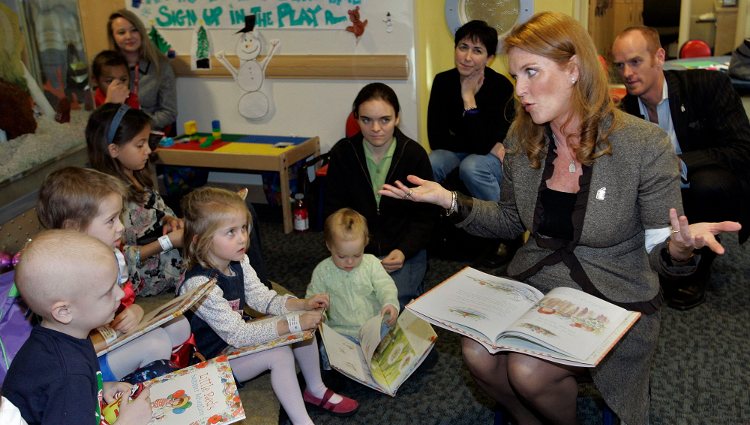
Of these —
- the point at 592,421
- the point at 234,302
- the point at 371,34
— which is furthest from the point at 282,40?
the point at 592,421

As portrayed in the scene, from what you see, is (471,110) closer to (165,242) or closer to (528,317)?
(165,242)

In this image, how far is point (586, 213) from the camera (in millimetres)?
1871

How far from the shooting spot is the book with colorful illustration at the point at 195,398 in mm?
1638

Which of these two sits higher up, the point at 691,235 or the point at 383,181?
the point at 691,235

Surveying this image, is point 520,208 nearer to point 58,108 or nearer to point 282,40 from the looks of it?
point 58,108

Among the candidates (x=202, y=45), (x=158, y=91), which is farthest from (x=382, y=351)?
(x=202, y=45)

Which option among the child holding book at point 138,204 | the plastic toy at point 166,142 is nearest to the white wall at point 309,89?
the plastic toy at point 166,142

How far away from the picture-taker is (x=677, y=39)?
5.62 metres

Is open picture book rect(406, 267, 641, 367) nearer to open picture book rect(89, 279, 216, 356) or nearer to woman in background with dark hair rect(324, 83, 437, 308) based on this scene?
open picture book rect(89, 279, 216, 356)

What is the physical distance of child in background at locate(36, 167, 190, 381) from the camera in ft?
6.45

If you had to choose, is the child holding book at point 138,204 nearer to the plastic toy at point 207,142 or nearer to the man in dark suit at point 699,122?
the plastic toy at point 207,142

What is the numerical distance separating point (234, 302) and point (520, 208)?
90 centimetres

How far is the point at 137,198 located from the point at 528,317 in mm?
1564

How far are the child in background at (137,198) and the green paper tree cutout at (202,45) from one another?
1.81 m
